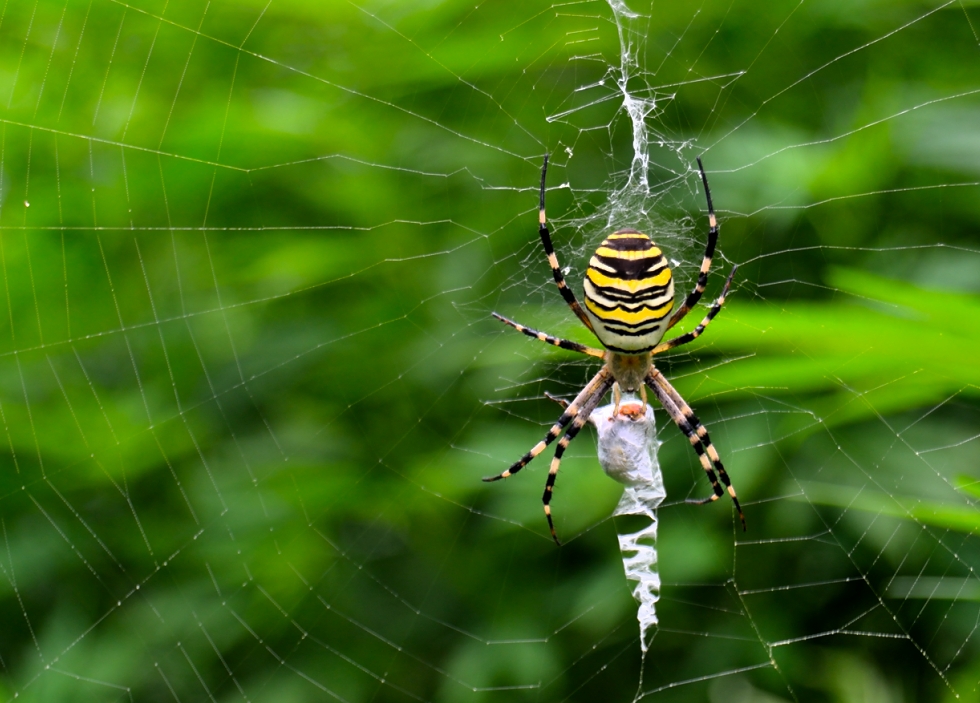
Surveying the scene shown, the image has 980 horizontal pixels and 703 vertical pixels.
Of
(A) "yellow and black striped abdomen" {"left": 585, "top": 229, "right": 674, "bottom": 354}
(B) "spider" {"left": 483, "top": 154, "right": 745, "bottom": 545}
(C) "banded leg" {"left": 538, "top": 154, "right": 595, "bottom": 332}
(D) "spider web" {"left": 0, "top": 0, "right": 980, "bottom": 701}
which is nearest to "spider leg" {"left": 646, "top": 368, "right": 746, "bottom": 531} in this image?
(B) "spider" {"left": 483, "top": 154, "right": 745, "bottom": 545}

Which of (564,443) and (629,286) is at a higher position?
(629,286)

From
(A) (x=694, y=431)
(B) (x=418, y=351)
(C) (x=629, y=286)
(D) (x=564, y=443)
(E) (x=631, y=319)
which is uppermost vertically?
(C) (x=629, y=286)

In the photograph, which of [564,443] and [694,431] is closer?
[694,431]

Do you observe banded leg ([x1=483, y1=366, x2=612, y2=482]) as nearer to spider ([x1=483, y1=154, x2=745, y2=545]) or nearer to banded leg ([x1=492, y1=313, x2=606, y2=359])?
spider ([x1=483, y1=154, x2=745, y2=545])

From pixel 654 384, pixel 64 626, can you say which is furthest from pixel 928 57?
pixel 64 626

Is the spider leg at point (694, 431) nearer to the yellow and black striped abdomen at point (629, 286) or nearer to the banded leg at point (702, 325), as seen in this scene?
the banded leg at point (702, 325)

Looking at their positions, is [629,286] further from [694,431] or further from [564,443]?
[564,443]

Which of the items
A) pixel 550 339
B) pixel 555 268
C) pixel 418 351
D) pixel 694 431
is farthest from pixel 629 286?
pixel 418 351
